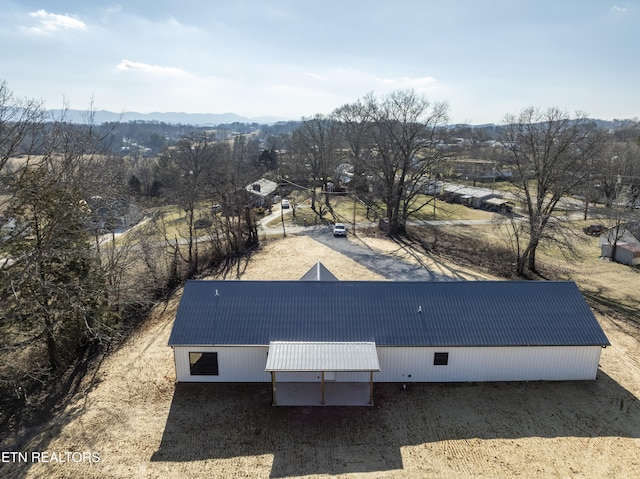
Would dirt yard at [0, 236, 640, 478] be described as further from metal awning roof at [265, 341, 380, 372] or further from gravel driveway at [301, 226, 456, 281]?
gravel driveway at [301, 226, 456, 281]

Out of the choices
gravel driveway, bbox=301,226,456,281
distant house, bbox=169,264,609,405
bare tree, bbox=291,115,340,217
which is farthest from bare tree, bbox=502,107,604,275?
bare tree, bbox=291,115,340,217

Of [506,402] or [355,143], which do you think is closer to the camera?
[506,402]

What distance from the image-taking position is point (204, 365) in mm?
18594

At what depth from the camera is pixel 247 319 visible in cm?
1886

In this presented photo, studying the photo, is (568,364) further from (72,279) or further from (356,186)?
(356,186)

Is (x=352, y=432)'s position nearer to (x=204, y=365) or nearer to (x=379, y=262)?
(x=204, y=365)

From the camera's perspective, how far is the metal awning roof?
53.2 ft

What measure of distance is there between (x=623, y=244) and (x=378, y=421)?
3459cm

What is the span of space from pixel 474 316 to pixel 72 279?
18808 mm

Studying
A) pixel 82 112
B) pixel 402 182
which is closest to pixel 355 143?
pixel 402 182

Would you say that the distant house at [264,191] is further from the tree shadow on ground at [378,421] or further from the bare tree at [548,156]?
the tree shadow on ground at [378,421]

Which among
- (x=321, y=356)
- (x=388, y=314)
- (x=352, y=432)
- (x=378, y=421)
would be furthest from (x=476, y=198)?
(x=352, y=432)

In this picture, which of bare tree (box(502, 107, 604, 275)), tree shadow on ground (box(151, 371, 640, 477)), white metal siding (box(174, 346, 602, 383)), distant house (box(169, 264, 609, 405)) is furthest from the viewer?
bare tree (box(502, 107, 604, 275))

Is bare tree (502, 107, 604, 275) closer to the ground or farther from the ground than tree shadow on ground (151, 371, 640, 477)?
farther from the ground
